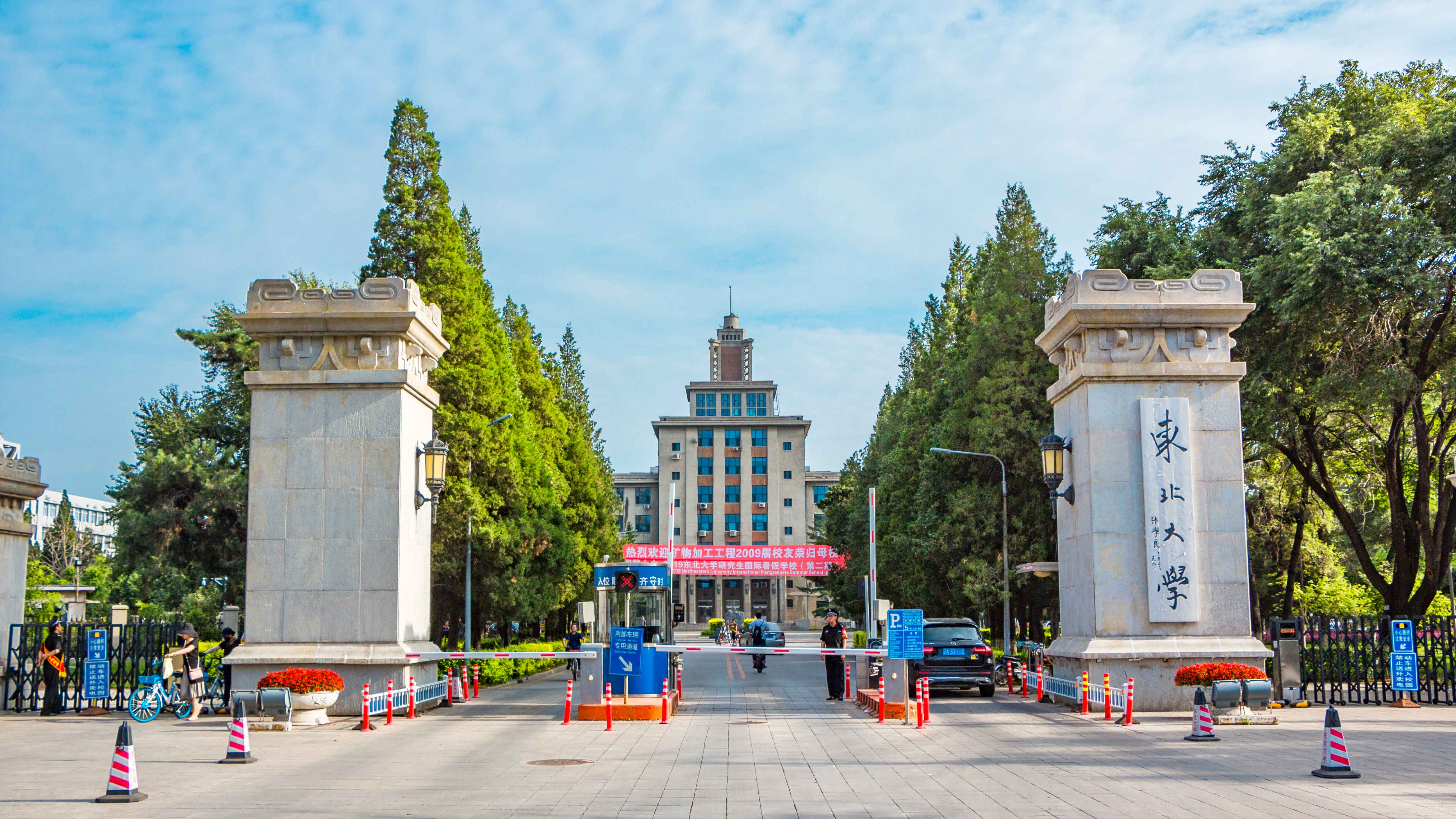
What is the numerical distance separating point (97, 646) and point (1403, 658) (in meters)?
23.0

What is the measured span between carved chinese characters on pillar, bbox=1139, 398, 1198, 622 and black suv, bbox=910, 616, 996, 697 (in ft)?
18.0

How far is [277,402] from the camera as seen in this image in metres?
20.0

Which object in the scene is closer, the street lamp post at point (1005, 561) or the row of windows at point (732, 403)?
the street lamp post at point (1005, 561)

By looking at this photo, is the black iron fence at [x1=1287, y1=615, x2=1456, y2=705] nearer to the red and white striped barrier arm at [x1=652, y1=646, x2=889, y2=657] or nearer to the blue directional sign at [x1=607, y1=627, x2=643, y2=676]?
the red and white striped barrier arm at [x1=652, y1=646, x2=889, y2=657]

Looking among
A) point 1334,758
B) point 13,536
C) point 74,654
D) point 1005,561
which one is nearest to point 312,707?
point 74,654

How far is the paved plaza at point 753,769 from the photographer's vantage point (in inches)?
404

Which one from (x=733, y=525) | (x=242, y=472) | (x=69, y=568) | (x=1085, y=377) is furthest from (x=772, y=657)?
(x=733, y=525)

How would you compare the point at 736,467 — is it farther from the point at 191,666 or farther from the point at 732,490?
the point at 191,666

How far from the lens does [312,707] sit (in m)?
18.0

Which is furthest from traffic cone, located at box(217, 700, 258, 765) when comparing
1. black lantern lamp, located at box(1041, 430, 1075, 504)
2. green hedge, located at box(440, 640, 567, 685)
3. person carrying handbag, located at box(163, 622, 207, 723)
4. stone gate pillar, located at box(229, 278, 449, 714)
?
black lantern lamp, located at box(1041, 430, 1075, 504)

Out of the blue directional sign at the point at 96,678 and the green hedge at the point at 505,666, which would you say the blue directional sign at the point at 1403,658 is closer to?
the green hedge at the point at 505,666

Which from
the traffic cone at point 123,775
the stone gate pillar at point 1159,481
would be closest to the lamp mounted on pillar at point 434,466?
the traffic cone at point 123,775

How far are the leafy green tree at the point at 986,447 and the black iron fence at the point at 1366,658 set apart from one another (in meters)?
12.1

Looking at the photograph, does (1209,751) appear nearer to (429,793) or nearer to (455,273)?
(429,793)
